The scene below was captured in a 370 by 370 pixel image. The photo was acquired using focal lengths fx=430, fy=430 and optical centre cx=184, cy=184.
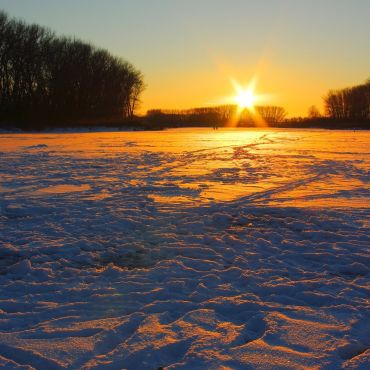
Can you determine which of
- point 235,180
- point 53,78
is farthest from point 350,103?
point 235,180

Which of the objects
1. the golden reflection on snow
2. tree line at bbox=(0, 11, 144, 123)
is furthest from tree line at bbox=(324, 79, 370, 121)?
the golden reflection on snow

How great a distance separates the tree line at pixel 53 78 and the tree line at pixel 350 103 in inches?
1665

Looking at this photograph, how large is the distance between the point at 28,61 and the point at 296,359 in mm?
53500

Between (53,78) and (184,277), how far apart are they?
5479 cm

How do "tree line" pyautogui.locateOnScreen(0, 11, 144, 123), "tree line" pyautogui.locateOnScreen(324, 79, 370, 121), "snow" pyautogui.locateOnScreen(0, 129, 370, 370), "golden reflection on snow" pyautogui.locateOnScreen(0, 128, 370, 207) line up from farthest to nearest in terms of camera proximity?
1. "tree line" pyautogui.locateOnScreen(324, 79, 370, 121)
2. "tree line" pyautogui.locateOnScreen(0, 11, 144, 123)
3. "golden reflection on snow" pyautogui.locateOnScreen(0, 128, 370, 207)
4. "snow" pyautogui.locateOnScreen(0, 129, 370, 370)

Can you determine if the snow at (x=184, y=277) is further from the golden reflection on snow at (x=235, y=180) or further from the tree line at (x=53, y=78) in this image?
the tree line at (x=53, y=78)

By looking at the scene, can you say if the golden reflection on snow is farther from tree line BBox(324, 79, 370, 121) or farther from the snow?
tree line BBox(324, 79, 370, 121)

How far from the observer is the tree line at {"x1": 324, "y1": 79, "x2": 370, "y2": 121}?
80688 millimetres

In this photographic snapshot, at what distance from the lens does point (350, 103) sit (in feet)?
275

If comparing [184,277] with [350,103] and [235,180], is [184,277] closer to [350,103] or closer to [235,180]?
[235,180]

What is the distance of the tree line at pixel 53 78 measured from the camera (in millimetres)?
49000

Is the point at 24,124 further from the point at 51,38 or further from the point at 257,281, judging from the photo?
the point at 257,281

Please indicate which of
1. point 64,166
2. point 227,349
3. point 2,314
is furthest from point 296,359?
point 64,166

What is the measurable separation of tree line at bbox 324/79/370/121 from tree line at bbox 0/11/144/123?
139ft
